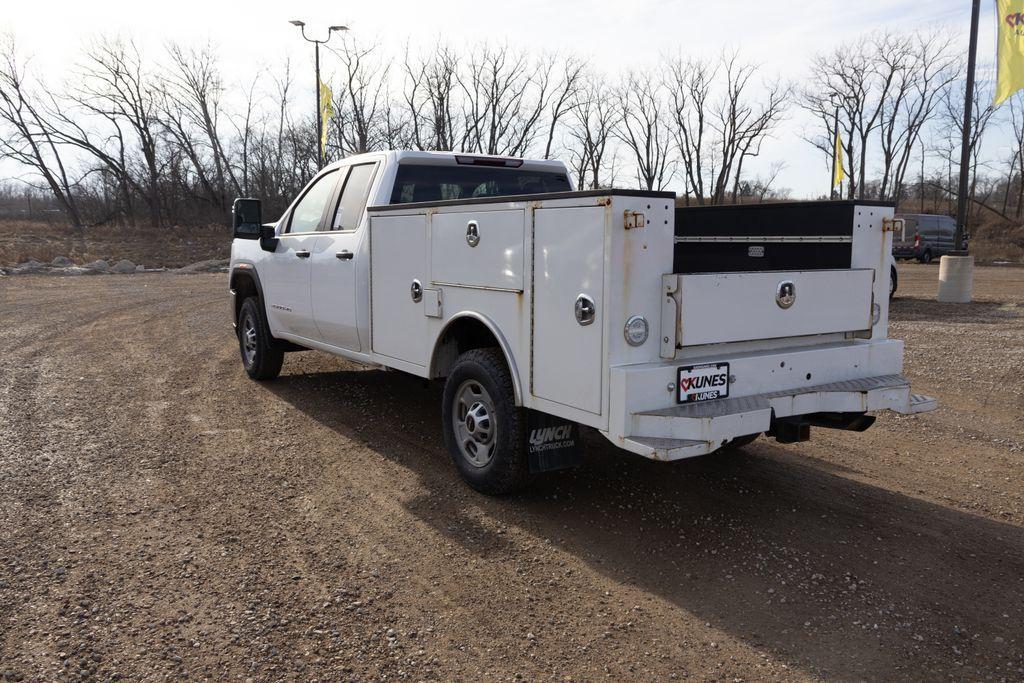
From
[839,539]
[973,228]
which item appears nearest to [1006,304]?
[839,539]

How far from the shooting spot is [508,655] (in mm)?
3164

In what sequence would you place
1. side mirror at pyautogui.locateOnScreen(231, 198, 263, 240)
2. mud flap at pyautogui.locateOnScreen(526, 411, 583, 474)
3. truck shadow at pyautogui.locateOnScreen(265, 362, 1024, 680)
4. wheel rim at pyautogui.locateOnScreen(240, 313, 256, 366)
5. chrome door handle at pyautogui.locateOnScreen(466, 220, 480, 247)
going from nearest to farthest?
truck shadow at pyautogui.locateOnScreen(265, 362, 1024, 680) → mud flap at pyautogui.locateOnScreen(526, 411, 583, 474) → chrome door handle at pyautogui.locateOnScreen(466, 220, 480, 247) → side mirror at pyautogui.locateOnScreen(231, 198, 263, 240) → wheel rim at pyautogui.locateOnScreen(240, 313, 256, 366)

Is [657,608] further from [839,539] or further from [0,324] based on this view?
[0,324]

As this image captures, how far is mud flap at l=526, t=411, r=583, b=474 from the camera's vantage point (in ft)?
14.8

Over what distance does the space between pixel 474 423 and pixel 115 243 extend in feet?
120

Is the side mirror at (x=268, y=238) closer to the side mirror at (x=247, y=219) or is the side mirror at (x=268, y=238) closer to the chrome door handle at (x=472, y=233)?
the side mirror at (x=247, y=219)

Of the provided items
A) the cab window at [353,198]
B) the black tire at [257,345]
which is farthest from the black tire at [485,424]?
the black tire at [257,345]

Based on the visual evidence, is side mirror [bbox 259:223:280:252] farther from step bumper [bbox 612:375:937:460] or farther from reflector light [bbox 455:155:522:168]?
step bumper [bbox 612:375:937:460]

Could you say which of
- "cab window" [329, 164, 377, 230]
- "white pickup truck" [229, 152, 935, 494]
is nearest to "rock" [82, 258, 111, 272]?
"cab window" [329, 164, 377, 230]

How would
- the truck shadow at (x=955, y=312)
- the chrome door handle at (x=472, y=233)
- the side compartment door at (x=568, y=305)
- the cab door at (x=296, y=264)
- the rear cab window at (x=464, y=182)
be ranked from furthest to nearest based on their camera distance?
the truck shadow at (x=955, y=312) < the cab door at (x=296, y=264) < the rear cab window at (x=464, y=182) < the chrome door handle at (x=472, y=233) < the side compartment door at (x=568, y=305)

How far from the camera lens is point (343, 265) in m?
6.25

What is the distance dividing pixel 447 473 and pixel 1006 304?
14.6 m

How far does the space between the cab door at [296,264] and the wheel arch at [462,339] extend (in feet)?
6.56

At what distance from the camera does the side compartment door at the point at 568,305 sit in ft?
12.6
